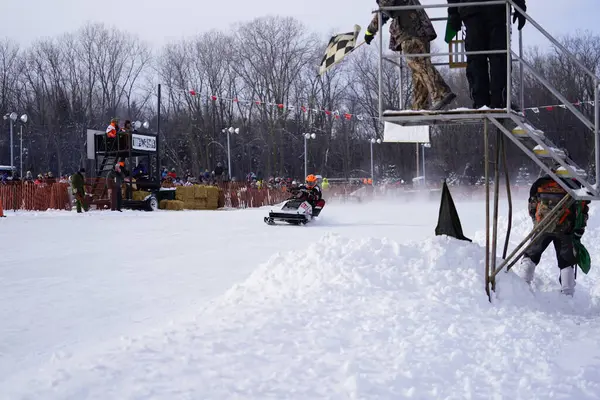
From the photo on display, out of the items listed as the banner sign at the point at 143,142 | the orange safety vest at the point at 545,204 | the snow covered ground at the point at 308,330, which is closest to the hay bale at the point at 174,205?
the banner sign at the point at 143,142

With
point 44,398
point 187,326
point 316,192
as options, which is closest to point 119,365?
point 44,398

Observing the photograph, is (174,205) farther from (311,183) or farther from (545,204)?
(545,204)

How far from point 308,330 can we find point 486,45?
12.5ft

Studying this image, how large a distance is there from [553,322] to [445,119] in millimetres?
2371

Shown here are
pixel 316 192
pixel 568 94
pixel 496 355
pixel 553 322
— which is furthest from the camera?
pixel 568 94

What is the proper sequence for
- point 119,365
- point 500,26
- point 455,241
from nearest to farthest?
point 119,365
point 500,26
point 455,241

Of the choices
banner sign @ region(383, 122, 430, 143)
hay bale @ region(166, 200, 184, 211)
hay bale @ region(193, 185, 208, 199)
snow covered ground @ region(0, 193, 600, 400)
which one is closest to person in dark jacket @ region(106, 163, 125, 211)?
hay bale @ region(166, 200, 184, 211)

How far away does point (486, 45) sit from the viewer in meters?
6.76

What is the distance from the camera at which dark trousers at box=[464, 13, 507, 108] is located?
6.66 m

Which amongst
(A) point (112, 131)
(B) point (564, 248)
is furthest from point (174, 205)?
(B) point (564, 248)

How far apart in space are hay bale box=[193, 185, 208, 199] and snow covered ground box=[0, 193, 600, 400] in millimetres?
17430

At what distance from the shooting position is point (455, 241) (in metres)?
7.11

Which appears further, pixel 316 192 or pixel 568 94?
pixel 568 94

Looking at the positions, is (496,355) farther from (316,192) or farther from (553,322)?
(316,192)
